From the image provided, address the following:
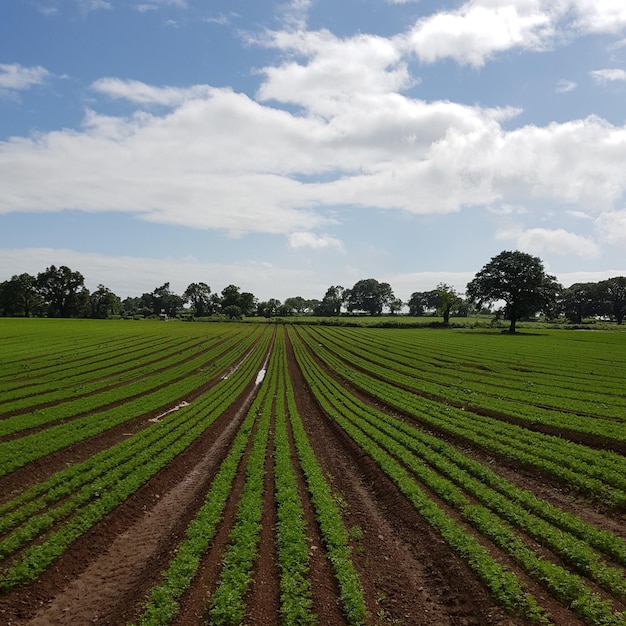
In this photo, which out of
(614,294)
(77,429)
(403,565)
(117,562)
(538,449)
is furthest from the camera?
(614,294)

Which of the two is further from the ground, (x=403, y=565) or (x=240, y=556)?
(x=240, y=556)

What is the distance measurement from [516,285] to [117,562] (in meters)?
103

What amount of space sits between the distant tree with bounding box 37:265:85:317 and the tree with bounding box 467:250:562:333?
5567 inches

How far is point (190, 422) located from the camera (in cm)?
2273

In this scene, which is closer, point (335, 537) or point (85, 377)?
point (335, 537)

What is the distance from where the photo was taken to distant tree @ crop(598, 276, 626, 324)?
523ft

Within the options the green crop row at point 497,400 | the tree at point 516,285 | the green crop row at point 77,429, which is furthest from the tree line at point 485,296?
the green crop row at point 77,429

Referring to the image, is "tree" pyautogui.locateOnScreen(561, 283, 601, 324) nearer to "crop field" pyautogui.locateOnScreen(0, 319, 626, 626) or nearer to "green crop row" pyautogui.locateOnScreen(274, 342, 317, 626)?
"crop field" pyautogui.locateOnScreen(0, 319, 626, 626)

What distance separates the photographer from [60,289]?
151 meters

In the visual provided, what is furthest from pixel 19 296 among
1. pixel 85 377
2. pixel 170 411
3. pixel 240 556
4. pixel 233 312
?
pixel 240 556

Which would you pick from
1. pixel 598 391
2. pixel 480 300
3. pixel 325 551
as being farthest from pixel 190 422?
pixel 480 300

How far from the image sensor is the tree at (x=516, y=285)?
94.6 meters

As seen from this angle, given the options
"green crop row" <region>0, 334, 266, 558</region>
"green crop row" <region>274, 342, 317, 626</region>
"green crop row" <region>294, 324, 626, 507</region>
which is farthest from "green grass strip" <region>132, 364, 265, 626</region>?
"green crop row" <region>294, 324, 626, 507</region>

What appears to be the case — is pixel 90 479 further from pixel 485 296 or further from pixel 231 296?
pixel 231 296
